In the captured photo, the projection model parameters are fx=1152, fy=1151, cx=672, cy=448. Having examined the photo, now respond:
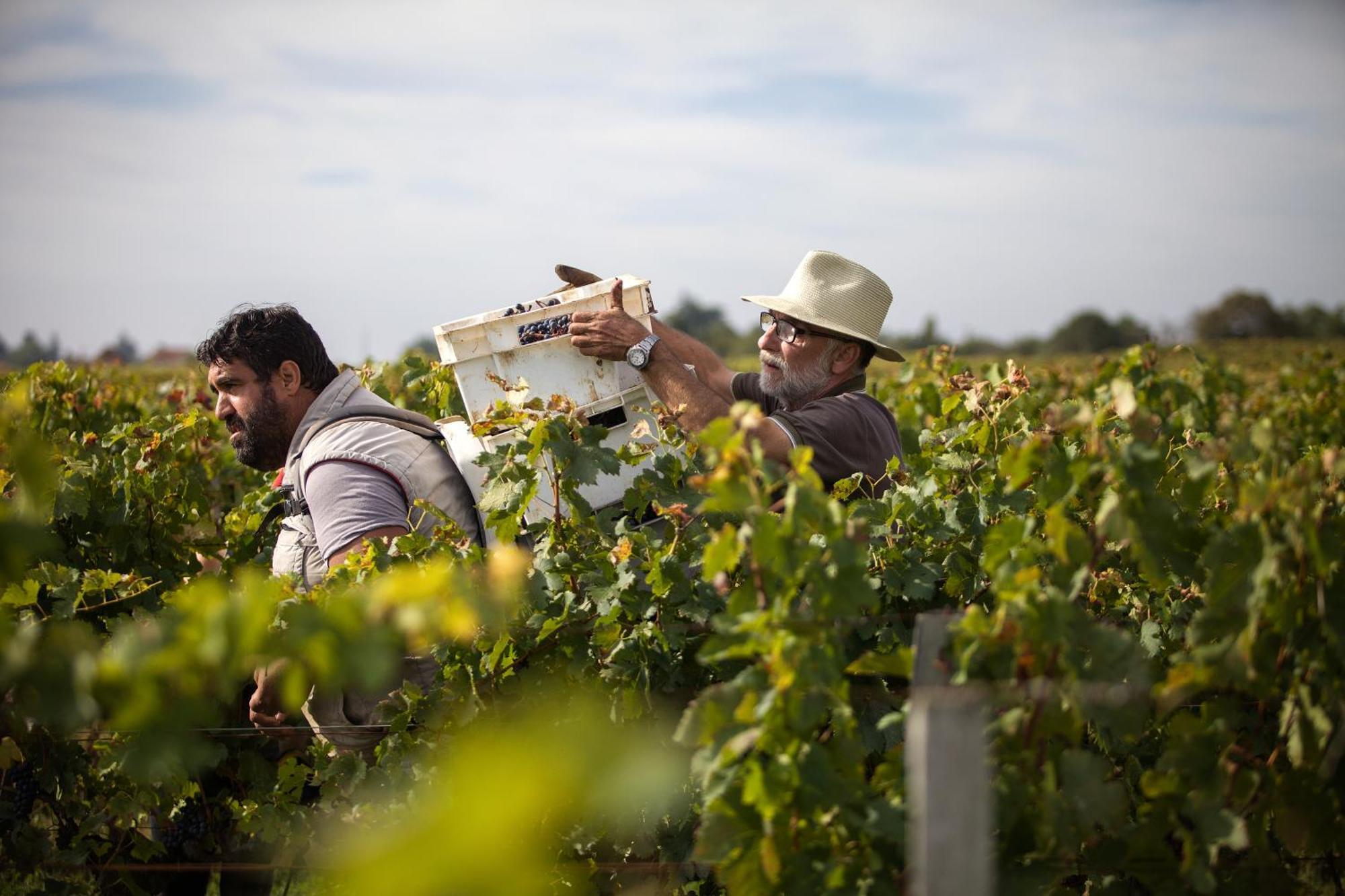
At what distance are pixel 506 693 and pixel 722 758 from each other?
112cm

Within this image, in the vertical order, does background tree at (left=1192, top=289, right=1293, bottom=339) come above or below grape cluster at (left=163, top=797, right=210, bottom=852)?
below

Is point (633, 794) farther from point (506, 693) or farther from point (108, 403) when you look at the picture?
point (108, 403)

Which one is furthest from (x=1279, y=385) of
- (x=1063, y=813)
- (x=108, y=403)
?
(x=1063, y=813)

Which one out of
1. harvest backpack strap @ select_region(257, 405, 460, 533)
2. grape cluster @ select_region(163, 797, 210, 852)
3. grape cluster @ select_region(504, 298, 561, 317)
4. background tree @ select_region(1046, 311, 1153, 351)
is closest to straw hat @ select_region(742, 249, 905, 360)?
grape cluster @ select_region(504, 298, 561, 317)

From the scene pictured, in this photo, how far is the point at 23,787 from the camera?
10.2 ft

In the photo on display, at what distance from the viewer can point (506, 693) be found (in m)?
2.72

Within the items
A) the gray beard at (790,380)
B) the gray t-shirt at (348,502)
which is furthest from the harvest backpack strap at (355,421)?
the gray beard at (790,380)

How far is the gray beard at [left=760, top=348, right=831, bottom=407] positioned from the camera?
3.83m

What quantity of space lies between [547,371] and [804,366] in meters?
0.96

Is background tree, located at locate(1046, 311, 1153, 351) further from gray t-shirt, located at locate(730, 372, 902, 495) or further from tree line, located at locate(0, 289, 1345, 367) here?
gray t-shirt, located at locate(730, 372, 902, 495)

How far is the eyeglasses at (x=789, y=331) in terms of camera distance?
3.78 m

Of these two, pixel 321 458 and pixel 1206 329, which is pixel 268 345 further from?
pixel 1206 329

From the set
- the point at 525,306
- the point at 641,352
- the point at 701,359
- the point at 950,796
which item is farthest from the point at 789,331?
the point at 950,796

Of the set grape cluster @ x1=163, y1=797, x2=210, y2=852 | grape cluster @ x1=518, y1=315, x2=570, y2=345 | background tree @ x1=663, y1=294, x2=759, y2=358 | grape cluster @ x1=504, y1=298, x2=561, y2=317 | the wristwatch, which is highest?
grape cluster @ x1=504, y1=298, x2=561, y2=317
